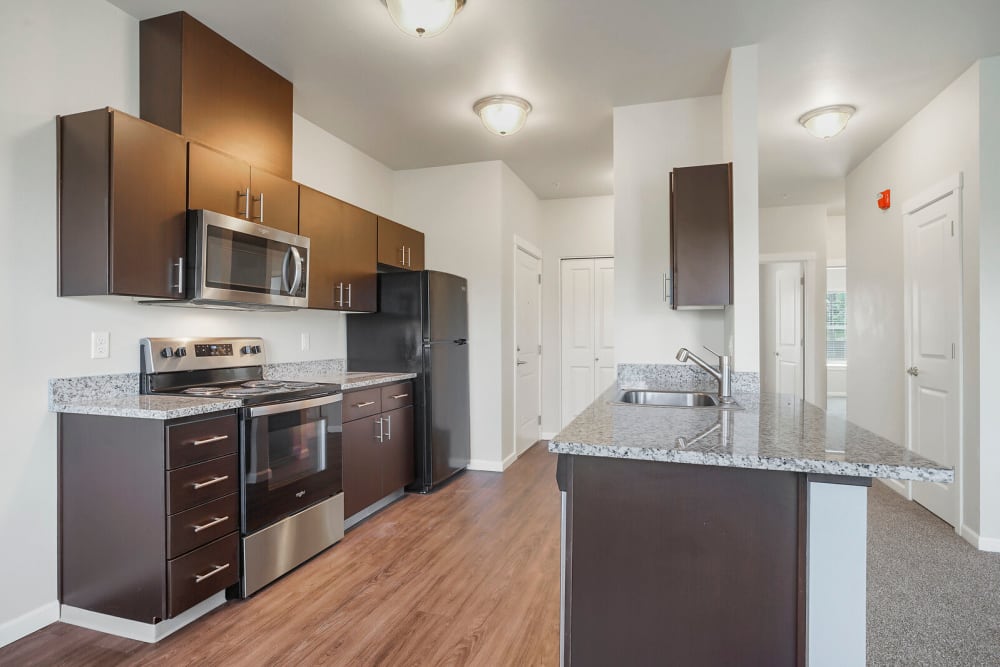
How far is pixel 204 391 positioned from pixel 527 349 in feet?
10.4

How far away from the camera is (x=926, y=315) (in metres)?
3.50

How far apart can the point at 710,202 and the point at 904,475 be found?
69.6 inches

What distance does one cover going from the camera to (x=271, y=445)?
245 cm

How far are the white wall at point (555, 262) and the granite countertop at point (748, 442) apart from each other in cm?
373

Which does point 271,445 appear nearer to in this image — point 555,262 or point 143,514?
point 143,514

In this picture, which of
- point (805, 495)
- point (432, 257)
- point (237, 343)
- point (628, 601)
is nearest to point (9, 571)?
point (237, 343)

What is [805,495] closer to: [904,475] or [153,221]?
[904,475]

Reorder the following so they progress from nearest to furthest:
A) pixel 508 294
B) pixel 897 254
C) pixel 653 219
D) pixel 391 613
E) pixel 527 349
A: pixel 391 613 < pixel 653 219 < pixel 897 254 < pixel 508 294 < pixel 527 349

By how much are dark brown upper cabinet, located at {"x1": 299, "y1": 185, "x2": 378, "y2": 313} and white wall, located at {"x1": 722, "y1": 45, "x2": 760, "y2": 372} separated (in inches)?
89.4

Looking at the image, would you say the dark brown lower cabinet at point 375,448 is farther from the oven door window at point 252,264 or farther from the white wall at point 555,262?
the white wall at point 555,262

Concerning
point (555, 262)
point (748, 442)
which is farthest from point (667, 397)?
point (555, 262)

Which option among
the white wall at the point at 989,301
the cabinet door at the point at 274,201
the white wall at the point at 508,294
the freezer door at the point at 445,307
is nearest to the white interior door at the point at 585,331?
the white wall at the point at 508,294

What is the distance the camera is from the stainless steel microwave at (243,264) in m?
2.33

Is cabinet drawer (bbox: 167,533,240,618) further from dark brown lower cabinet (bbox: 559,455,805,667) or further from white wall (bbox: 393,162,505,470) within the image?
white wall (bbox: 393,162,505,470)
